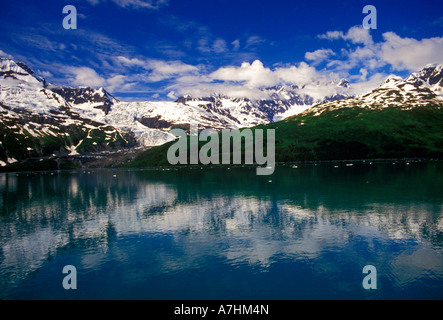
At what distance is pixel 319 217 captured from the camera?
2643 inches

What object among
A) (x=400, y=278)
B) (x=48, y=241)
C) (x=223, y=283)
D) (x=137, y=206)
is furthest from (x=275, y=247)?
(x=137, y=206)

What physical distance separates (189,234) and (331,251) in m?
26.3

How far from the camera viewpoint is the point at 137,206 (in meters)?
93.2

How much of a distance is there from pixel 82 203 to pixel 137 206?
24806 mm

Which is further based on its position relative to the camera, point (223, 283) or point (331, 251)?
point (331, 251)

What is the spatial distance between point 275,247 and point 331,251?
28.1 feet

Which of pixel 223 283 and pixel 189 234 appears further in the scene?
pixel 189 234

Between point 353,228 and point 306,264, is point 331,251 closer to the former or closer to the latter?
point 306,264
